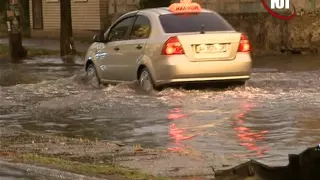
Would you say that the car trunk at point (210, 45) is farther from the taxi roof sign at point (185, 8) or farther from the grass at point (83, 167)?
the grass at point (83, 167)

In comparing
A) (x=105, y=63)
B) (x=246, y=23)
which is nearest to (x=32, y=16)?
(x=246, y=23)

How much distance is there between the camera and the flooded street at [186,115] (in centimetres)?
896

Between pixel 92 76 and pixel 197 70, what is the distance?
3431 millimetres

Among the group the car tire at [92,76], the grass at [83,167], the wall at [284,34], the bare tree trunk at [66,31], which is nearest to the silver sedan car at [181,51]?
the car tire at [92,76]

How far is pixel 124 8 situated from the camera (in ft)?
113

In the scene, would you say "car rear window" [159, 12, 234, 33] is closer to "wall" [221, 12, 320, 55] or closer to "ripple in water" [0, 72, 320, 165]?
"ripple in water" [0, 72, 320, 165]

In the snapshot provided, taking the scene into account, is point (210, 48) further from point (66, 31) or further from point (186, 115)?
point (66, 31)

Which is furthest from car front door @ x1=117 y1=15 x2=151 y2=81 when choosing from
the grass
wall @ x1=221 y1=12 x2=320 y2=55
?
wall @ x1=221 y1=12 x2=320 y2=55

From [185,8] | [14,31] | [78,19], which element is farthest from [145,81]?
[78,19]

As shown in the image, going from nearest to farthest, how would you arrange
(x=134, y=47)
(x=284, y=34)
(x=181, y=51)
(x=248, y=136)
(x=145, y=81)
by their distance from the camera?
(x=248, y=136)
(x=181, y=51)
(x=145, y=81)
(x=134, y=47)
(x=284, y=34)

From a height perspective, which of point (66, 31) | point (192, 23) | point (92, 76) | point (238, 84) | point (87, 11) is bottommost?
point (87, 11)

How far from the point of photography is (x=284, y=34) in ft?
76.9

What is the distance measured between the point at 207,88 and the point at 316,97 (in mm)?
2015

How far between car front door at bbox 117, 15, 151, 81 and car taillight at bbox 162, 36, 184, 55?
726 mm
